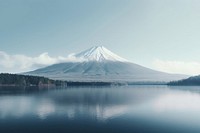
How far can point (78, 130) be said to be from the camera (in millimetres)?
33656

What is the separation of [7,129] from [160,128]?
1894 cm

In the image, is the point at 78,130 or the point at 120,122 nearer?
the point at 78,130

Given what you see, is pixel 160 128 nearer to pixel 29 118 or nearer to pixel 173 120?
pixel 173 120

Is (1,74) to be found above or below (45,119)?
above

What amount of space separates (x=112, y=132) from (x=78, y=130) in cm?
417

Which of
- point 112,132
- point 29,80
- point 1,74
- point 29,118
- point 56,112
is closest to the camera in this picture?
point 112,132

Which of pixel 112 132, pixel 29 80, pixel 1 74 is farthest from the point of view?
pixel 29 80

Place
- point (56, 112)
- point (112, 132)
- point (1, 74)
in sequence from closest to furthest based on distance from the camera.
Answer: point (112, 132)
point (56, 112)
point (1, 74)

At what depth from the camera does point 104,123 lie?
3822cm

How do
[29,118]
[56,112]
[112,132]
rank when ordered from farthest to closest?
[56,112] < [29,118] < [112,132]

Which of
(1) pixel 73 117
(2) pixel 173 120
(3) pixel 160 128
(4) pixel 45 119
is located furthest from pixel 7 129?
(2) pixel 173 120

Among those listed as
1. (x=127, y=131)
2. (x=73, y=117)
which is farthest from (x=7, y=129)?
(x=127, y=131)

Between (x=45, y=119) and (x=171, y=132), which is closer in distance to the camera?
(x=171, y=132)

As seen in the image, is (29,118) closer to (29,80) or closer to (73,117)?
(73,117)
